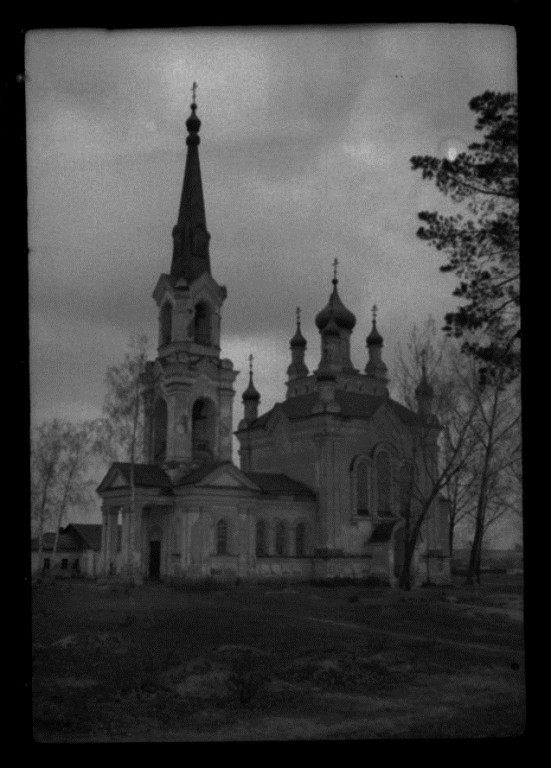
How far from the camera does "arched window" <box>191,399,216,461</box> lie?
9688 millimetres

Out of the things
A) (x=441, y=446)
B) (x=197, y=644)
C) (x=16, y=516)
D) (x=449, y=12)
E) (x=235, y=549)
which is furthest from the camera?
(x=235, y=549)

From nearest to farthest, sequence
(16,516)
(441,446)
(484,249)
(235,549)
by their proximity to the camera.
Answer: (16,516) → (484,249) → (441,446) → (235,549)

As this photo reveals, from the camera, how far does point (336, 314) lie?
24.7ft

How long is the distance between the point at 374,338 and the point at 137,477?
3152mm

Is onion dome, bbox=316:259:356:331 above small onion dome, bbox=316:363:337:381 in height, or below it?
above

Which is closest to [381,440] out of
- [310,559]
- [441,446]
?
[441,446]

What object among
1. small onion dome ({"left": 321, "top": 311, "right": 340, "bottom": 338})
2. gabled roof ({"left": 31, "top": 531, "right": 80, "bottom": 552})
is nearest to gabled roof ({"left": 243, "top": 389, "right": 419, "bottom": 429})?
small onion dome ({"left": 321, "top": 311, "right": 340, "bottom": 338})

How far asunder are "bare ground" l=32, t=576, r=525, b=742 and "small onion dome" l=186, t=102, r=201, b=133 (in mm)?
3869

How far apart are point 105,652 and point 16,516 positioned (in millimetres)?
2641

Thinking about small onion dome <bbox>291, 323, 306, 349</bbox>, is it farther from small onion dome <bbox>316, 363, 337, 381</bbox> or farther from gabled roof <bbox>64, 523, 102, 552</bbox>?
gabled roof <bbox>64, 523, 102, 552</bbox>

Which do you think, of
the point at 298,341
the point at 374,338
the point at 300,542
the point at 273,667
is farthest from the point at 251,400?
the point at 273,667

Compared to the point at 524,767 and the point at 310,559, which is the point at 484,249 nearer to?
the point at 524,767

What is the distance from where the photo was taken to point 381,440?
9.08m

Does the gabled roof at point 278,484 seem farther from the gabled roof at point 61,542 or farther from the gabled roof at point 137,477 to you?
the gabled roof at point 61,542
